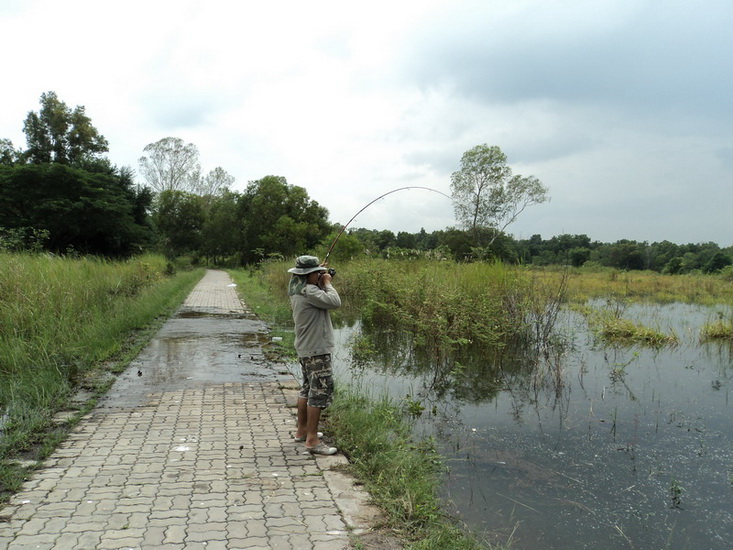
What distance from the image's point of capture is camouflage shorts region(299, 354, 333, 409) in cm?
452

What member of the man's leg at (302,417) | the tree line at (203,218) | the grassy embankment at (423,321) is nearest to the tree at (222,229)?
the tree line at (203,218)

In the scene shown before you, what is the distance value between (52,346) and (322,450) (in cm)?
475

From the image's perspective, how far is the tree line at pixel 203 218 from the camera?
2292cm

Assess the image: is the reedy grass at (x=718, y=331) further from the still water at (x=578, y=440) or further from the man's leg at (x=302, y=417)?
the man's leg at (x=302, y=417)

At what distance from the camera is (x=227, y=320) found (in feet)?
44.5

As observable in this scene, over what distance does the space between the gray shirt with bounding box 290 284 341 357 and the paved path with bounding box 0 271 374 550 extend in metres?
0.92

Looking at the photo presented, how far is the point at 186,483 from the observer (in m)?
3.87

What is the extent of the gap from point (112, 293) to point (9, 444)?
8.19 meters

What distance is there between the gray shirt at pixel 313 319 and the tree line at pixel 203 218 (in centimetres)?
613

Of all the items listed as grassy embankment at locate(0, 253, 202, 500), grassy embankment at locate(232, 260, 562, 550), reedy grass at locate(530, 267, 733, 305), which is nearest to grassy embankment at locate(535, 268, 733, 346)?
reedy grass at locate(530, 267, 733, 305)

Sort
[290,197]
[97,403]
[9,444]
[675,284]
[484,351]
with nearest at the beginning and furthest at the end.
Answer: [9,444] < [97,403] < [484,351] < [675,284] < [290,197]

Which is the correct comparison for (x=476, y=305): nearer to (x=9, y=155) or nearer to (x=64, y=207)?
(x=64, y=207)

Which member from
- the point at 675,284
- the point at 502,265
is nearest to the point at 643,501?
the point at 502,265

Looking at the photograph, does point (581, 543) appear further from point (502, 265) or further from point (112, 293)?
point (112, 293)
